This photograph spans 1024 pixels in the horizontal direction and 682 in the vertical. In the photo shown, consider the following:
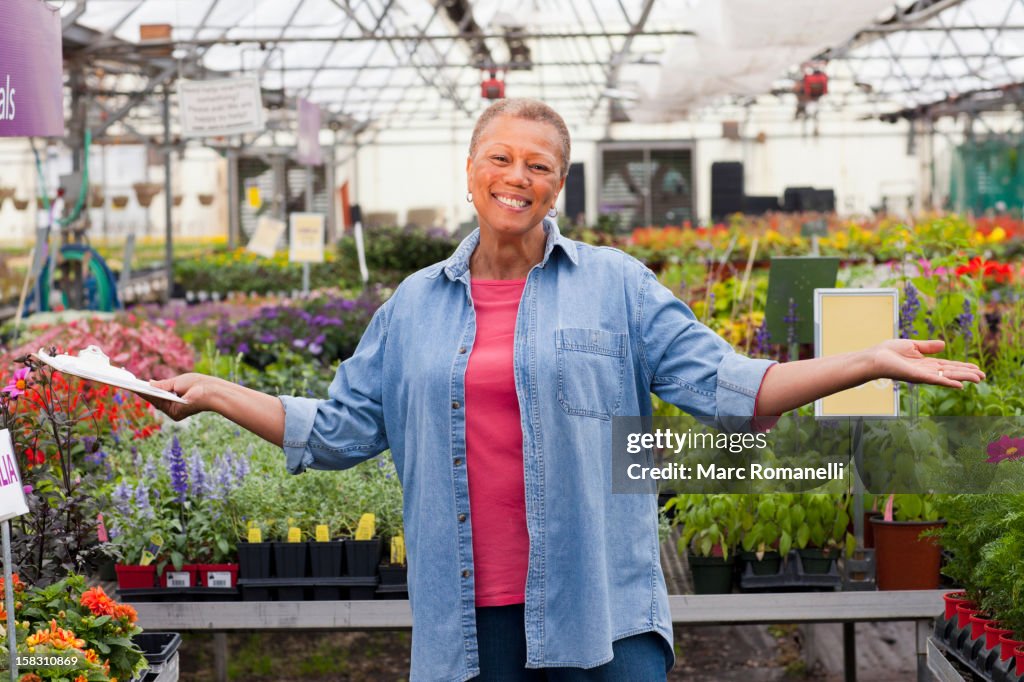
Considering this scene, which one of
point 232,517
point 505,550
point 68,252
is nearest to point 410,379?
point 505,550

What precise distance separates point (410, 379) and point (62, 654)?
0.99m

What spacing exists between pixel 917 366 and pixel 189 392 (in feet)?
3.36

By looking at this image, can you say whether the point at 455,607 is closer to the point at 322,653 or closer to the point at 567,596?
the point at 567,596

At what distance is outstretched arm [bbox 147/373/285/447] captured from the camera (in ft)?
5.88

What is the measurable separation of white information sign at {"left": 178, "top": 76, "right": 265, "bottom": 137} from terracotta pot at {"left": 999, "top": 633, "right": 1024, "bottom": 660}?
5529 millimetres

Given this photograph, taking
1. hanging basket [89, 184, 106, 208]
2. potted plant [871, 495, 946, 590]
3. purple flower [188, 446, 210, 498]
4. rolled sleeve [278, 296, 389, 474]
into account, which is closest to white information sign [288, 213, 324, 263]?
hanging basket [89, 184, 106, 208]

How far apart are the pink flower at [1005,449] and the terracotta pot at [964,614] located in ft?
1.14

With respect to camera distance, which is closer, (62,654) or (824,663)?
(62,654)

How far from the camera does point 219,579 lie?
315 cm

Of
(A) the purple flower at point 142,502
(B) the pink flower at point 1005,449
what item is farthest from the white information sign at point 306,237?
(B) the pink flower at point 1005,449

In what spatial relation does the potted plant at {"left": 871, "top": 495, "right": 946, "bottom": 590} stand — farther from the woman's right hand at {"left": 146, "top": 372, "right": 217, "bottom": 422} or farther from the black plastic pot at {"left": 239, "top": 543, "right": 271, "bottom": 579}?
the woman's right hand at {"left": 146, "top": 372, "right": 217, "bottom": 422}

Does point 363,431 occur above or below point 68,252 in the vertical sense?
below

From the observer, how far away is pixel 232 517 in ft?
10.7

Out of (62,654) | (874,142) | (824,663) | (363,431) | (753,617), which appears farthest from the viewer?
(874,142)
